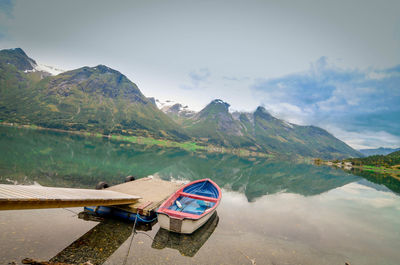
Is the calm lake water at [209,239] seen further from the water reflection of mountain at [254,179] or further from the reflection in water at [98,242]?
the water reflection of mountain at [254,179]

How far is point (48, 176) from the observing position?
21.8 metres

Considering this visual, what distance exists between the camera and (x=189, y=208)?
16.3 meters

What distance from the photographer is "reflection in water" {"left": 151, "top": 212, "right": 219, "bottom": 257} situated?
1092 centimetres

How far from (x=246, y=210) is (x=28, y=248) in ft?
58.0

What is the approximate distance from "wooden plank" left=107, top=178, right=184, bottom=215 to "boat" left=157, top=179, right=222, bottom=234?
1239mm

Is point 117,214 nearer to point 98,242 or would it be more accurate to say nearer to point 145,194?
point 98,242

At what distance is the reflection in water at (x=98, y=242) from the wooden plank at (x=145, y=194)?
1.04 meters

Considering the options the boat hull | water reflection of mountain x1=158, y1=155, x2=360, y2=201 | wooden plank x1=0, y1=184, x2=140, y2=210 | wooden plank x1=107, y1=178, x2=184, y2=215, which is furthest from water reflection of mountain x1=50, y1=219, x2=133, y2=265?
water reflection of mountain x1=158, y1=155, x2=360, y2=201

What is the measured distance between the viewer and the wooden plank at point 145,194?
13.9 meters

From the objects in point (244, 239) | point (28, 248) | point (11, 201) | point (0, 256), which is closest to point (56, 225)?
point (28, 248)

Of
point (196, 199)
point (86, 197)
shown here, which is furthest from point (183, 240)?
point (196, 199)

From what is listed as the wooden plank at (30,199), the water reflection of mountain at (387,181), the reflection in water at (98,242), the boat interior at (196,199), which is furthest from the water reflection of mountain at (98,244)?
the water reflection of mountain at (387,181)

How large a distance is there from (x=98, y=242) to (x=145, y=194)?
7356 millimetres

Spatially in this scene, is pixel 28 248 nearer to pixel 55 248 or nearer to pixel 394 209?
pixel 55 248
